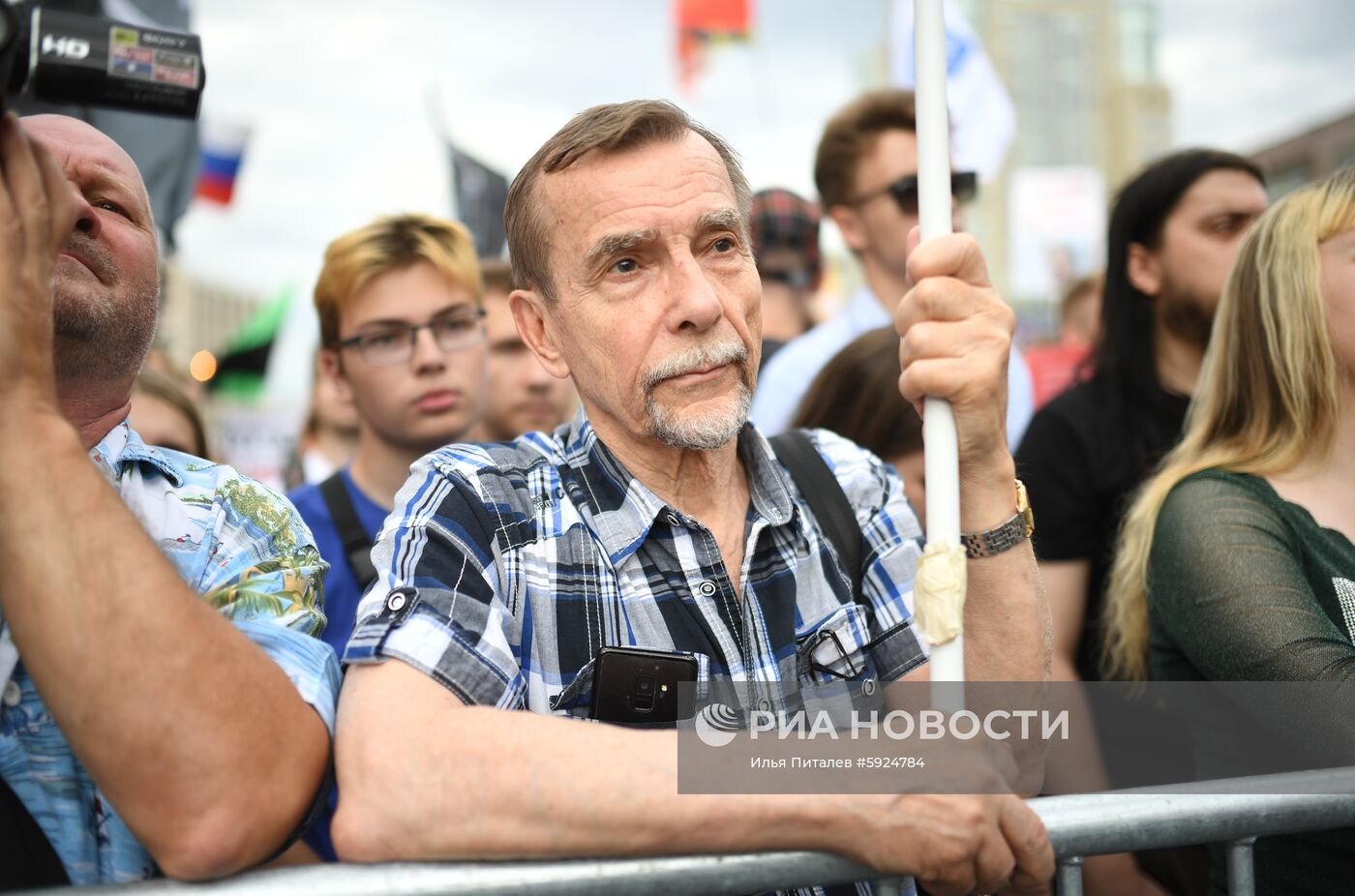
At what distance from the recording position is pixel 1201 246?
3.53 m

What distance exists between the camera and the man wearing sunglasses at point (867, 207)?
3.90 m

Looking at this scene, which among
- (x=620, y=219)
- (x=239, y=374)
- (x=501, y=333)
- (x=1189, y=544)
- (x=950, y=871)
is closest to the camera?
(x=950, y=871)

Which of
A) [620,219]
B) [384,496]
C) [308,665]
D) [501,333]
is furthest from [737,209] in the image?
[501,333]

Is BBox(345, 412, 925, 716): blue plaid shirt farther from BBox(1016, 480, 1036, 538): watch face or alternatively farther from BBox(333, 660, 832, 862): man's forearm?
BBox(1016, 480, 1036, 538): watch face

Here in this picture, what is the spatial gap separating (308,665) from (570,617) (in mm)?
400

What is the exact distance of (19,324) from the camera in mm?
1318

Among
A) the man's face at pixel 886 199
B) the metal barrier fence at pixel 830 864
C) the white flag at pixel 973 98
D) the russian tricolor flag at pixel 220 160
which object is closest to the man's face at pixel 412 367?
the man's face at pixel 886 199

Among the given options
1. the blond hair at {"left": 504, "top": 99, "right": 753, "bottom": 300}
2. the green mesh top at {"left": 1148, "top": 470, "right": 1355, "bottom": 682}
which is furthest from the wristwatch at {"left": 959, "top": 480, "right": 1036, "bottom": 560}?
the blond hair at {"left": 504, "top": 99, "right": 753, "bottom": 300}

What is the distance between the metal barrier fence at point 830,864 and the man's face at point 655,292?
0.77 m

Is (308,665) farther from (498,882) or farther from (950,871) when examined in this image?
(950,871)

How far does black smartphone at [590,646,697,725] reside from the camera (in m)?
→ 1.72

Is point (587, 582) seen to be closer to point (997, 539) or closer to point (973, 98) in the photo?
point (997, 539)

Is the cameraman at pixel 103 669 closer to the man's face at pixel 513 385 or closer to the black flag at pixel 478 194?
the man's face at pixel 513 385

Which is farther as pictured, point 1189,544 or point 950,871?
point 1189,544
